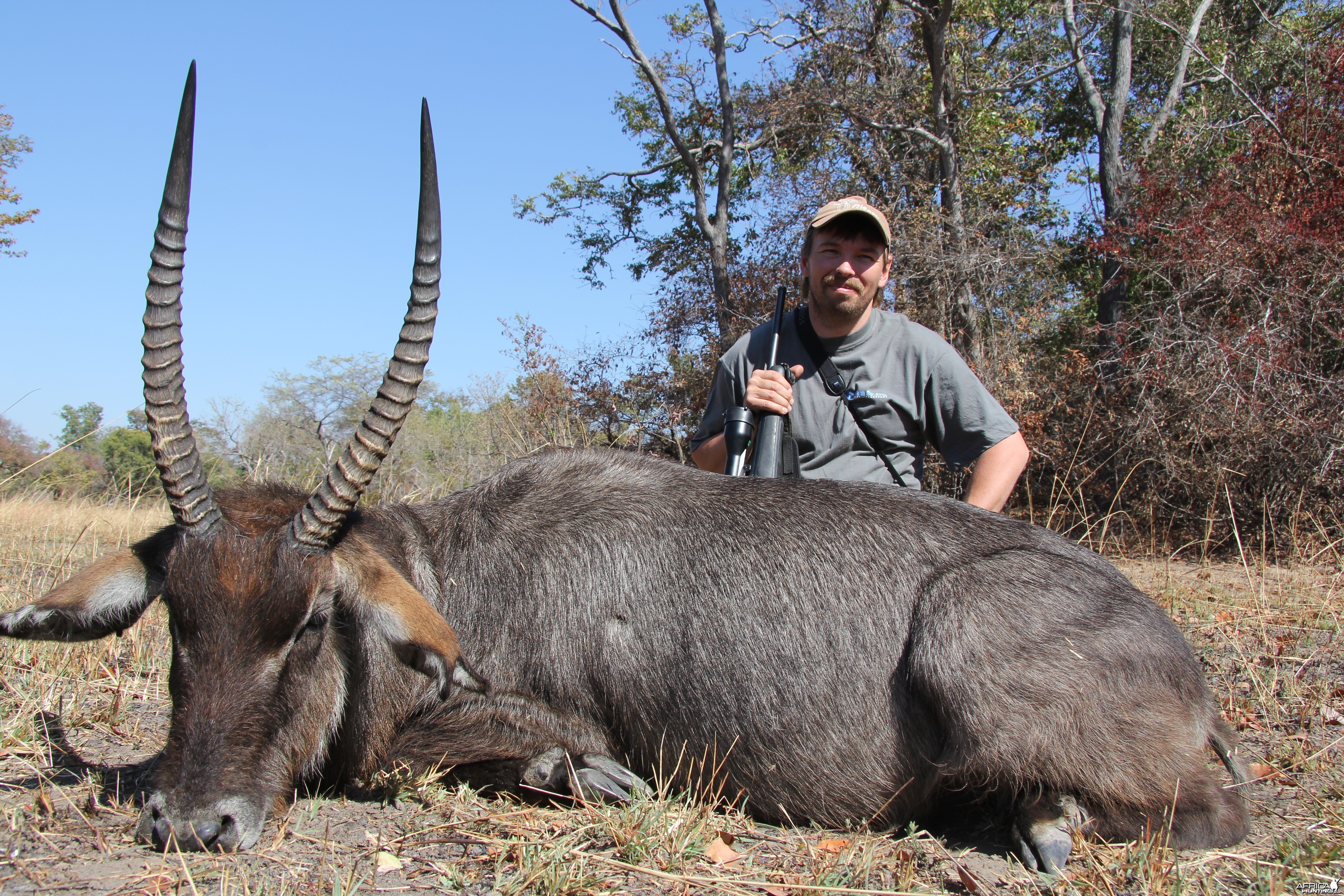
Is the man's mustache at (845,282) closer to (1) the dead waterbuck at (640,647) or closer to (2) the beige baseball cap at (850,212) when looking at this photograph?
(2) the beige baseball cap at (850,212)

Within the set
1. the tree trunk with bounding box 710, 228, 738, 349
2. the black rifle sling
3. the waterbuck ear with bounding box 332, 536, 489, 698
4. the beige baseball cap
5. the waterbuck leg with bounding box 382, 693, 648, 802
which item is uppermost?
the tree trunk with bounding box 710, 228, 738, 349

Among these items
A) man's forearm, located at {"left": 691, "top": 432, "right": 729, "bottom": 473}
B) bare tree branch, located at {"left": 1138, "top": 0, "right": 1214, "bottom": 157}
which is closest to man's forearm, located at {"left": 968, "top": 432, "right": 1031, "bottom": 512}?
man's forearm, located at {"left": 691, "top": 432, "right": 729, "bottom": 473}

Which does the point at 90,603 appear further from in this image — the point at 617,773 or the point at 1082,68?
the point at 1082,68

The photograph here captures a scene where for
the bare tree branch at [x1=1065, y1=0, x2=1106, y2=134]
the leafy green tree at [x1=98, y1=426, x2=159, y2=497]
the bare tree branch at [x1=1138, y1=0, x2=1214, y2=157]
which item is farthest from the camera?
the bare tree branch at [x1=1065, y1=0, x2=1106, y2=134]

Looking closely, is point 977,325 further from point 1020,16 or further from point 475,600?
point 475,600

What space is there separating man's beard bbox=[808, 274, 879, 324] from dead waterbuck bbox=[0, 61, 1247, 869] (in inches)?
69.9

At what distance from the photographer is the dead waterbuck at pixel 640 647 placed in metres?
2.79

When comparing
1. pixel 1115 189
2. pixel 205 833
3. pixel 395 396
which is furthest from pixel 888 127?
pixel 205 833

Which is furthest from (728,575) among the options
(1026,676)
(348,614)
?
(348,614)

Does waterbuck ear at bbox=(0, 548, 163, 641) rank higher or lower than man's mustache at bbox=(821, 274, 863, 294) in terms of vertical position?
lower

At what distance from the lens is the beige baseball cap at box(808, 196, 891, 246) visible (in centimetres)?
499

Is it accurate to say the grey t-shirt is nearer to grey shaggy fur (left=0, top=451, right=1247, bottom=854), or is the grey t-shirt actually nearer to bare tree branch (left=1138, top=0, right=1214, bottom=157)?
grey shaggy fur (left=0, top=451, right=1247, bottom=854)

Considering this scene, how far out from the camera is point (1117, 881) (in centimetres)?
262

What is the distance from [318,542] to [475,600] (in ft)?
2.28
